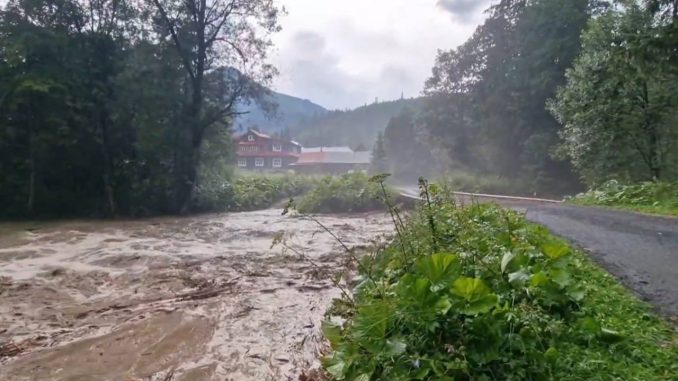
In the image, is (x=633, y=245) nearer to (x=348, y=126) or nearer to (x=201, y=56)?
(x=201, y=56)

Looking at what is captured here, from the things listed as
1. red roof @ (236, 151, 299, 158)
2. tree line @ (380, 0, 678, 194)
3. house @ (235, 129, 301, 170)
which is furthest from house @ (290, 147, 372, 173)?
tree line @ (380, 0, 678, 194)

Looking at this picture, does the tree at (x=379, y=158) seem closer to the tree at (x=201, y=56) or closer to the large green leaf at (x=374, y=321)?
the tree at (x=201, y=56)

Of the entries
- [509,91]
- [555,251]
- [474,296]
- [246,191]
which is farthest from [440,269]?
[509,91]

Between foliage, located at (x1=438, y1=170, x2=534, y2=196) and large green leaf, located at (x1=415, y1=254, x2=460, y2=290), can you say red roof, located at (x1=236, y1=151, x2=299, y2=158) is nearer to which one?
foliage, located at (x1=438, y1=170, x2=534, y2=196)

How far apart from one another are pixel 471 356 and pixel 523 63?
2556 cm

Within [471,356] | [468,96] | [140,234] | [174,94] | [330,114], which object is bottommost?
[140,234]

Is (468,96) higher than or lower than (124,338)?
higher

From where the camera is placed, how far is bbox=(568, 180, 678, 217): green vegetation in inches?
338

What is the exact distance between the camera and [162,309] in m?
5.13

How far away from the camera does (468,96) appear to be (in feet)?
95.8

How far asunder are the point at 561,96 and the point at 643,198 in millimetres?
6799

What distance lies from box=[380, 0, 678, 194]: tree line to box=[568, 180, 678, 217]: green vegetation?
2.62 meters

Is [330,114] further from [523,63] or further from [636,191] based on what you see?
[636,191]

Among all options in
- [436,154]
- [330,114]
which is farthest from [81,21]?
[330,114]
